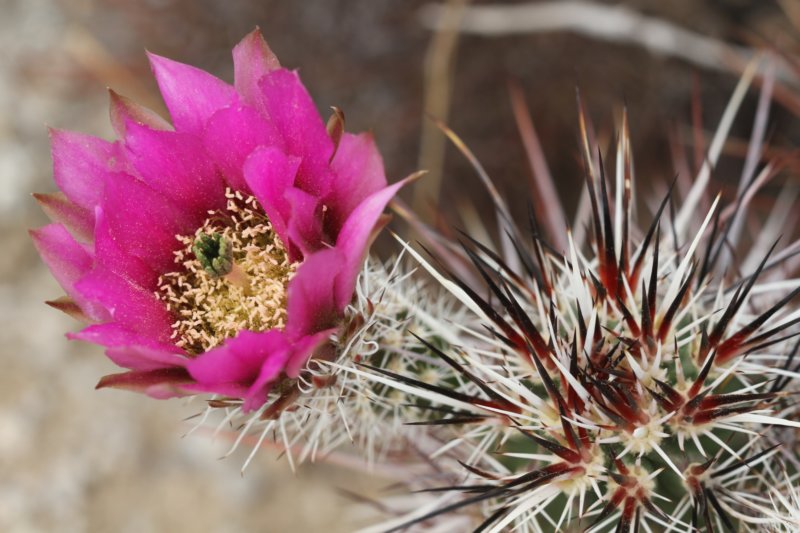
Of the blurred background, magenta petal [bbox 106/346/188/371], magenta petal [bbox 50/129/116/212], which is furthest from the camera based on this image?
the blurred background

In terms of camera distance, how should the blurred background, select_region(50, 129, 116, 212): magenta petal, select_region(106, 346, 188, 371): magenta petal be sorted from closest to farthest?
select_region(106, 346, 188, 371): magenta petal, select_region(50, 129, 116, 212): magenta petal, the blurred background

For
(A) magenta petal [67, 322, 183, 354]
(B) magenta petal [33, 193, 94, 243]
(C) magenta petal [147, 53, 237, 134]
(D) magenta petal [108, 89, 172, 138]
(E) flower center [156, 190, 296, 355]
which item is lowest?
(E) flower center [156, 190, 296, 355]

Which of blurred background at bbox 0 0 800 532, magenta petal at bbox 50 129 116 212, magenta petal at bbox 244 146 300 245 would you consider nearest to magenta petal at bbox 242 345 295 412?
magenta petal at bbox 244 146 300 245

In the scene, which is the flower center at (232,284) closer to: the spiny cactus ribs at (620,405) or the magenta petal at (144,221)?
the magenta petal at (144,221)

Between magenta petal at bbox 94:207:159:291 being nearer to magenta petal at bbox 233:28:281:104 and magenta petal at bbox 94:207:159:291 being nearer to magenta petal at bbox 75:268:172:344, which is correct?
magenta petal at bbox 75:268:172:344

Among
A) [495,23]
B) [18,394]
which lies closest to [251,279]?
[495,23]

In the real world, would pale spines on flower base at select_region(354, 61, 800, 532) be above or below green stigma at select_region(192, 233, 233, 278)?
below

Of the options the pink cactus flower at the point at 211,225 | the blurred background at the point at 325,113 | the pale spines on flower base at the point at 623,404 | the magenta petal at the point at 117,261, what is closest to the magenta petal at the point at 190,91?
the pink cactus flower at the point at 211,225
